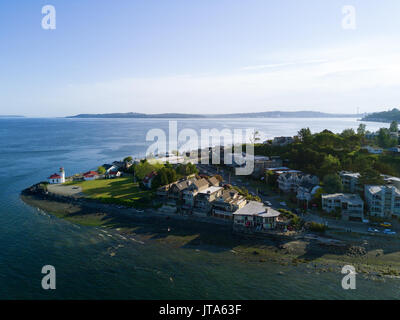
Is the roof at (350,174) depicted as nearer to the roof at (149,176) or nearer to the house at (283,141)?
the house at (283,141)

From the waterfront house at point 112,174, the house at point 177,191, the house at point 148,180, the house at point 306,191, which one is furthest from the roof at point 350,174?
the waterfront house at point 112,174

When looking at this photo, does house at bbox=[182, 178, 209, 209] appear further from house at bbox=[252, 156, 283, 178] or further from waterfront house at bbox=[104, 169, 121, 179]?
waterfront house at bbox=[104, 169, 121, 179]

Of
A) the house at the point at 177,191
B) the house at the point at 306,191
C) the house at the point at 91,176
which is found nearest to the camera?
the house at the point at 306,191

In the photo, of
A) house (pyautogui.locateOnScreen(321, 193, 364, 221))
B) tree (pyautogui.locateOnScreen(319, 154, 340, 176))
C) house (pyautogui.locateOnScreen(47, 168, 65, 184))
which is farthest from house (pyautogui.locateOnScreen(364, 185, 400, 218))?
house (pyautogui.locateOnScreen(47, 168, 65, 184))

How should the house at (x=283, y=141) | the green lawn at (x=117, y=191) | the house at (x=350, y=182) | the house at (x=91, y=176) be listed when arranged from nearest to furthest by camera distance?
the house at (x=350, y=182) < the green lawn at (x=117, y=191) < the house at (x=91, y=176) < the house at (x=283, y=141)

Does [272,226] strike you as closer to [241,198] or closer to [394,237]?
[241,198]
